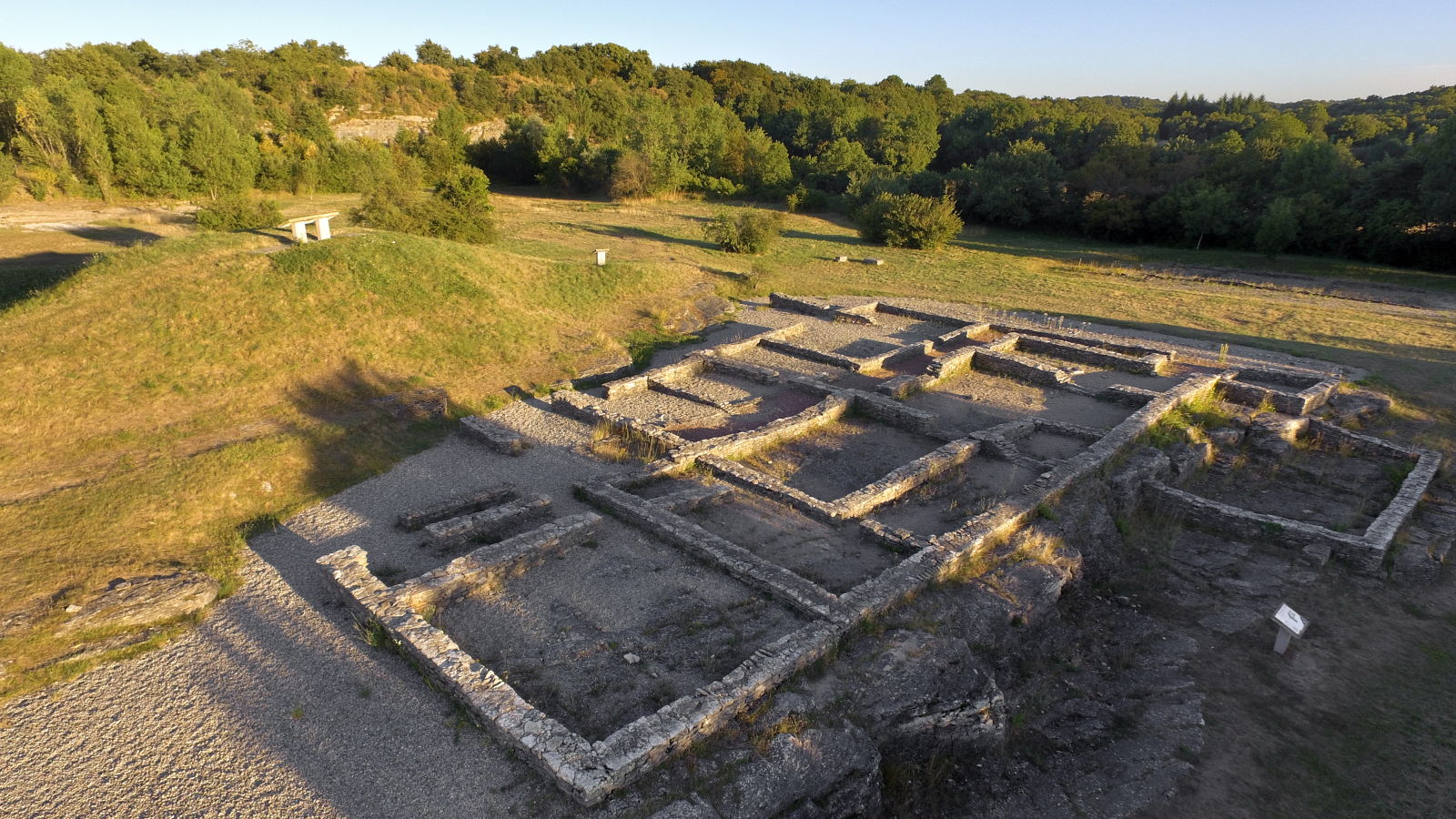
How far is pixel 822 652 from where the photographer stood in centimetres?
661

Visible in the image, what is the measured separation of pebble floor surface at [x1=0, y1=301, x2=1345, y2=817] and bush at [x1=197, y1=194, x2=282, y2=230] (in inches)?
748

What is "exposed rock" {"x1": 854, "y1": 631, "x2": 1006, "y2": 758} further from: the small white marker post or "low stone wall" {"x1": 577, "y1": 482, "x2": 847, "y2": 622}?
the small white marker post

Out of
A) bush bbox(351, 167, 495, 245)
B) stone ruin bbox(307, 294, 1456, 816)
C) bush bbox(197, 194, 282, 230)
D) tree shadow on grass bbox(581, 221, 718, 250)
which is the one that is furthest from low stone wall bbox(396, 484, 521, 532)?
tree shadow on grass bbox(581, 221, 718, 250)

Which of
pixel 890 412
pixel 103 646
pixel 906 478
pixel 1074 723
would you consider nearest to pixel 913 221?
pixel 890 412

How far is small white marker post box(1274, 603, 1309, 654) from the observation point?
24.2ft

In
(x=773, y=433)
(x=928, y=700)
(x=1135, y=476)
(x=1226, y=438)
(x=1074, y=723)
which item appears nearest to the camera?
(x=928, y=700)

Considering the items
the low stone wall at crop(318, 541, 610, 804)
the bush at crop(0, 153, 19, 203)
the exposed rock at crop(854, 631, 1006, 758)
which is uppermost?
the bush at crop(0, 153, 19, 203)

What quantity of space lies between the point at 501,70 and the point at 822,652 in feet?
238

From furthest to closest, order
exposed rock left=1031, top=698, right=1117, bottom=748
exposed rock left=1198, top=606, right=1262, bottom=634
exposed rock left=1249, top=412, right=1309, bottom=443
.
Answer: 1. exposed rock left=1249, top=412, right=1309, bottom=443
2. exposed rock left=1198, top=606, right=1262, bottom=634
3. exposed rock left=1031, top=698, right=1117, bottom=748

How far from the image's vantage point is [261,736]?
571 cm

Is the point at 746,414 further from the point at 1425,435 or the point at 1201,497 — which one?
the point at 1425,435

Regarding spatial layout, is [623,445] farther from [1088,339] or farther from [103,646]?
[1088,339]

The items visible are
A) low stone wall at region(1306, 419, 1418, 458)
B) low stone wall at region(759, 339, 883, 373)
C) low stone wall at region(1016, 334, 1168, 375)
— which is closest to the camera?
low stone wall at region(1306, 419, 1418, 458)

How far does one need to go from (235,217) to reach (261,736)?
2233 centimetres
